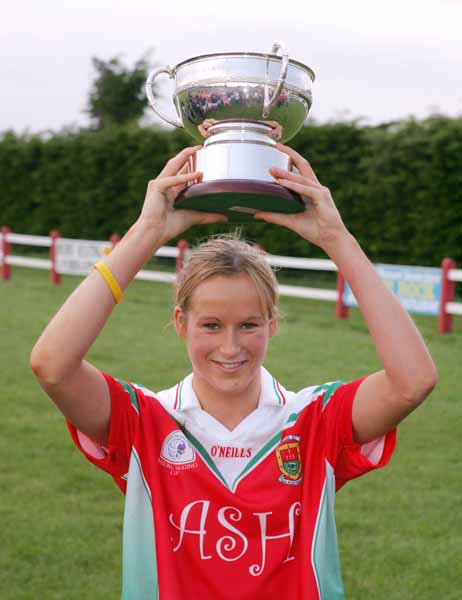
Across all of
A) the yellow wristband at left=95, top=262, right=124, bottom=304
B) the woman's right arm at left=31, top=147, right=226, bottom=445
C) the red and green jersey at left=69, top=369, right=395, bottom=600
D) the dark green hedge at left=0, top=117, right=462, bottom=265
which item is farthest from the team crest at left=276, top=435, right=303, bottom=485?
the dark green hedge at left=0, top=117, right=462, bottom=265

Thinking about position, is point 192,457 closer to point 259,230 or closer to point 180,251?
point 180,251

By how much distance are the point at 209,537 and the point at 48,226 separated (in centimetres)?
1966

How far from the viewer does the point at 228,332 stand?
218 centimetres

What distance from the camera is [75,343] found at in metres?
2.02

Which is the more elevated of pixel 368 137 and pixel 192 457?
pixel 368 137

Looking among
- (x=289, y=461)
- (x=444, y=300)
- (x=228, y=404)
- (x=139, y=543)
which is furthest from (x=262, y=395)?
(x=444, y=300)

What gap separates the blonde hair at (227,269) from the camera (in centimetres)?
223

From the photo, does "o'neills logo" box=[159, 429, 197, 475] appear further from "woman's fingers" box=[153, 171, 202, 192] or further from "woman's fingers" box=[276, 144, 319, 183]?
"woman's fingers" box=[276, 144, 319, 183]

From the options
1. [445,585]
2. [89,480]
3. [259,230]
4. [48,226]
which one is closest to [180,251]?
[259,230]

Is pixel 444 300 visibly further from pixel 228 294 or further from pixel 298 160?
pixel 228 294

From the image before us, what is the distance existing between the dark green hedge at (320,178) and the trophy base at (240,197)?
12279mm

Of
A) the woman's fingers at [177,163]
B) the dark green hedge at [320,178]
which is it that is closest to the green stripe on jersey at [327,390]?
the woman's fingers at [177,163]

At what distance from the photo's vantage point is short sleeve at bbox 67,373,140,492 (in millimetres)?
2197

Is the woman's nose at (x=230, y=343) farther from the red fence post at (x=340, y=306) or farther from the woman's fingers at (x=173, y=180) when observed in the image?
the red fence post at (x=340, y=306)
